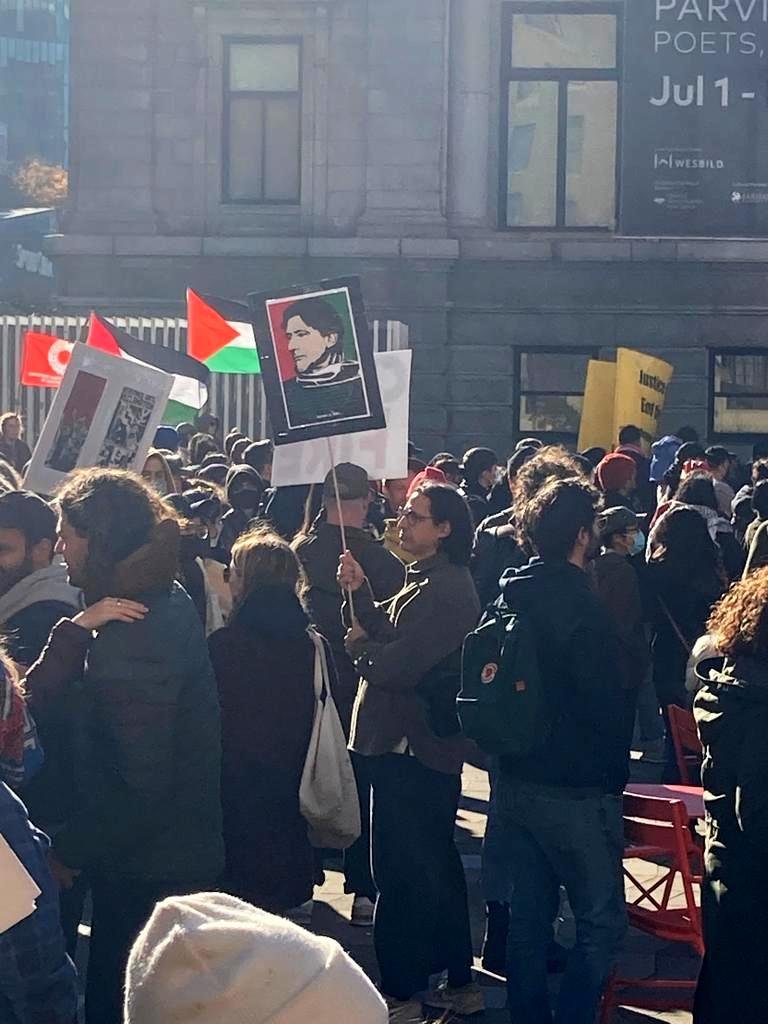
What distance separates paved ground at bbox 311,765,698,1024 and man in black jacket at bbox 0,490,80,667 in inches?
81.1

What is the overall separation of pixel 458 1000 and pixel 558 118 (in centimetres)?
1855

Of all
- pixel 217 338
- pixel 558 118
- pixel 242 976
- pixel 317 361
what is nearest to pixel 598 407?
pixel 217 338

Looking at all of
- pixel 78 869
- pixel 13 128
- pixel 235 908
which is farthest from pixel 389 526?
pixel 13 128

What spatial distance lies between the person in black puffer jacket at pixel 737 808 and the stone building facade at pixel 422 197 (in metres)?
18.7

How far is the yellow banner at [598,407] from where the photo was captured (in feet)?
62.8

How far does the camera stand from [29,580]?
18.7ft

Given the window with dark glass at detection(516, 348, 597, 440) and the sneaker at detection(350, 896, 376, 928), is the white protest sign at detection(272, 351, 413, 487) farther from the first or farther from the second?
the window with dark glass at detection(516, 348, 597, 440)

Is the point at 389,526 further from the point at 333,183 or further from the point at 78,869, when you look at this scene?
the point at 333,183

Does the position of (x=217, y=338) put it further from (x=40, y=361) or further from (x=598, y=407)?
(x=598, y=407)

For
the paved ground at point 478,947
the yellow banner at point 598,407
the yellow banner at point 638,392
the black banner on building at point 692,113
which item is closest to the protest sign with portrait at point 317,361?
the paved ground at point 478,947

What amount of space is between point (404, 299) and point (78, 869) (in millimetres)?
18319

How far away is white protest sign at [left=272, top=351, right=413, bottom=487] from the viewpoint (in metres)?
8.48

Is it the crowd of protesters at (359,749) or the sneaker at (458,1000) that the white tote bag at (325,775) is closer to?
the crowd of protesters at (359,749)

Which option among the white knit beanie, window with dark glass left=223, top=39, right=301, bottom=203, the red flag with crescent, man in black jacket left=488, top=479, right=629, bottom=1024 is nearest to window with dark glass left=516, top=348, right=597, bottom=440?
window with dark glass left=223, top=39, right=301, bottom=203
